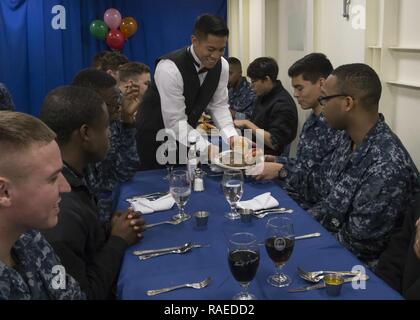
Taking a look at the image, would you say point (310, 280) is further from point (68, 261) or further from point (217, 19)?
point (217, 19)

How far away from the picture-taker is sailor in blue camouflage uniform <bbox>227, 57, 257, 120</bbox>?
16.7 feet

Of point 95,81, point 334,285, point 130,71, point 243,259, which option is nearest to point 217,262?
point 243,259

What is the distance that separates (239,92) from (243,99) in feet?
0.39

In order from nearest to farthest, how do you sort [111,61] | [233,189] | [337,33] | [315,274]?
[315,274] < [233,189] < [337,33] < [111,61]

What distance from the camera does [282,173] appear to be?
2.28m

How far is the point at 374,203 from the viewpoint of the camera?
1.68 metres

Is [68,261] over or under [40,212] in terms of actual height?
under

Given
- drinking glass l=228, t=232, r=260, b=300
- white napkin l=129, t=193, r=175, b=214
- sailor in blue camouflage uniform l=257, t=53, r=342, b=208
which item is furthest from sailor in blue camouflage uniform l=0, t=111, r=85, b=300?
sailor in blue camouflage uniform l=257, t=53, r=342, b=208

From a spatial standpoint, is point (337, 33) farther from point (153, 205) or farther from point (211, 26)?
point (153, 205)

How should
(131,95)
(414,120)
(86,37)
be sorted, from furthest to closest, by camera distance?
(86,37) < (131,95) < (414,120)

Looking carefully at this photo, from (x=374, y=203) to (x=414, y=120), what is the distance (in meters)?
0.92

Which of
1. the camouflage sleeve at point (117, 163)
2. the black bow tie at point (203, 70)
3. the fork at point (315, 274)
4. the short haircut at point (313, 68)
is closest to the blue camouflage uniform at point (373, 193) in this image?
the fork at point (315, 274)
